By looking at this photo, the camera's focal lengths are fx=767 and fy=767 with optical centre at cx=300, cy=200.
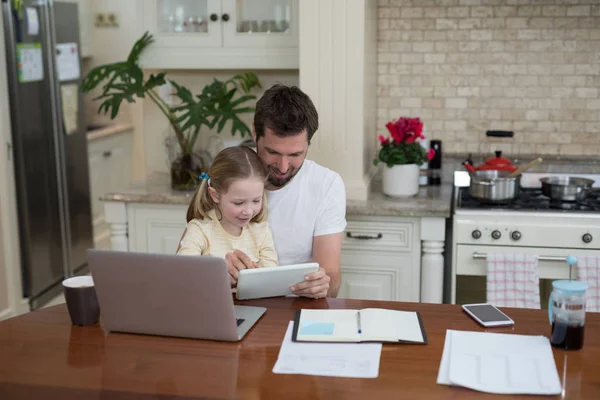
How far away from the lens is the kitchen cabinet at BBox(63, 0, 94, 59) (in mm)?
5418

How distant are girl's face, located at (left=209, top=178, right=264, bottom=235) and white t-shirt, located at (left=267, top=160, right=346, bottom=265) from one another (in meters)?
0.34

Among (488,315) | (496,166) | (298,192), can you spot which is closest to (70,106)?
(298,192)

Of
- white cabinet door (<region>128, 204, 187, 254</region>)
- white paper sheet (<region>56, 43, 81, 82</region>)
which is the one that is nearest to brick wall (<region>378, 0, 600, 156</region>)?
white cabinet door (<region>128, 204, 187, 254</region>)

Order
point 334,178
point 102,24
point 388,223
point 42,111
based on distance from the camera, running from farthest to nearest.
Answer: point 102,24, point 42,111, point 388,223, point 334,178

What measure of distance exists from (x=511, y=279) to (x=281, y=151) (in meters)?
1.17

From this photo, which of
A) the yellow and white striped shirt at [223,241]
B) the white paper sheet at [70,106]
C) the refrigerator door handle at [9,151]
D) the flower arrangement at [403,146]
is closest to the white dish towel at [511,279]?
the flower arrangement at [403,146]

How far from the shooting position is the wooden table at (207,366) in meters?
1.56

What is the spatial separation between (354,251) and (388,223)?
191 mm

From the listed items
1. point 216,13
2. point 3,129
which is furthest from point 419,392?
point 3,129

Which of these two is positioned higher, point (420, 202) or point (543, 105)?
point (543, 105)

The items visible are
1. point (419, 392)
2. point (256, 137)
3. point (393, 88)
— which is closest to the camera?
point (419, 392)

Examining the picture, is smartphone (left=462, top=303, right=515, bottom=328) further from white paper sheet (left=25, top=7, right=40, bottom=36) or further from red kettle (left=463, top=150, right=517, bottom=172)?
white paper sheet (left=25, top=7, right=40, bottom=36)

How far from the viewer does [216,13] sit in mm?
3566

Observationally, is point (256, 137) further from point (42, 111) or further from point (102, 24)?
point (102, 24)
